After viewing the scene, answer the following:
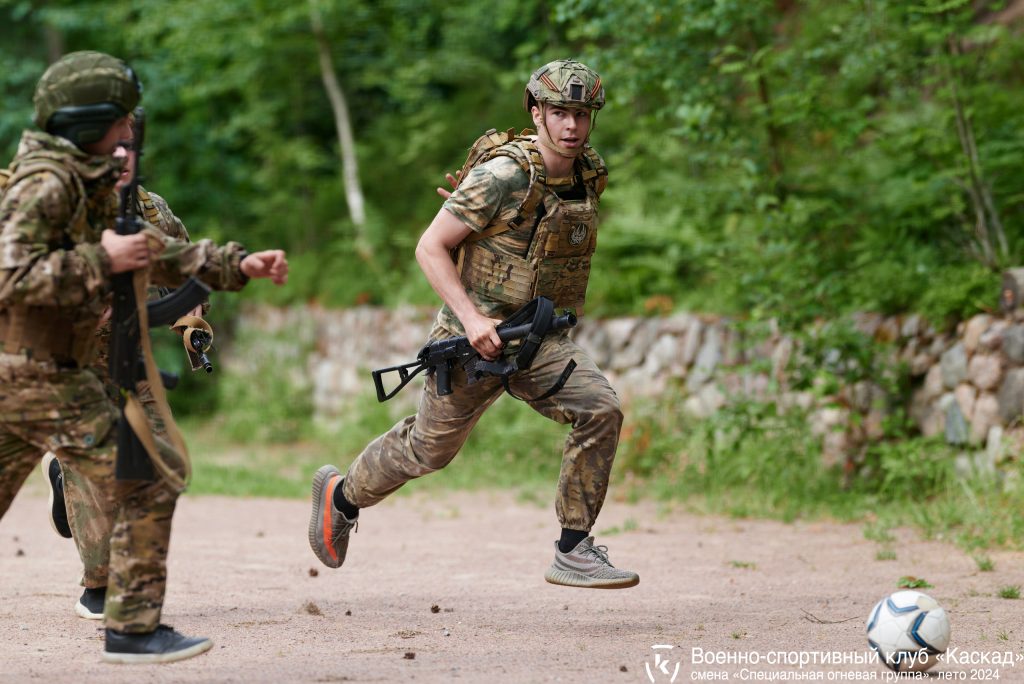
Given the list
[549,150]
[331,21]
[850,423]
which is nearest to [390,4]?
[331,21]

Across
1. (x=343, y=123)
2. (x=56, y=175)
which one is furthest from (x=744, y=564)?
(x=343, y=123)

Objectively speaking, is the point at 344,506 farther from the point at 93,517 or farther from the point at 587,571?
the point at 587,571

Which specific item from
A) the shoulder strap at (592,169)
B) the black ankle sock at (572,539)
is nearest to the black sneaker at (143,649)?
the black ankle sock at (572,539)

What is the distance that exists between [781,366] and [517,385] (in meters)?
4.50

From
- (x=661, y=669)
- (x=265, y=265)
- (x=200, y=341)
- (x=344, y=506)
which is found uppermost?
(x=265, y=265)

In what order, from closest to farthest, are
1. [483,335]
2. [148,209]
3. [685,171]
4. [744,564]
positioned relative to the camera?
[483,335]
[148,209]
[744,564]
[685,171]

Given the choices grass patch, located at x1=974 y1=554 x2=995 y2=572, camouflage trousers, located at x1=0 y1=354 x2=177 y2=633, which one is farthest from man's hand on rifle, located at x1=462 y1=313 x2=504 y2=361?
grass patch, located at x1=974 y1=554 x2=995 y2=572

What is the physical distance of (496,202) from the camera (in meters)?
5.41

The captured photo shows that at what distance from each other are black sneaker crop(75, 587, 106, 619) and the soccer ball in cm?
331

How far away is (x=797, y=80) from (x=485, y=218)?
486 cm

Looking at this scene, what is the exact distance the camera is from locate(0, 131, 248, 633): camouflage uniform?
4.04 m

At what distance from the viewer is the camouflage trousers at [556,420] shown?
5469 mm

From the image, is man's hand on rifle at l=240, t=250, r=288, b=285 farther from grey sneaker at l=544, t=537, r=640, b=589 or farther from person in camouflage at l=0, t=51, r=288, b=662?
grey sneaker at l=544, t=537, r=640, b=589

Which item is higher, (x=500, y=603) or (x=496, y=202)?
(x=496, y=202)
